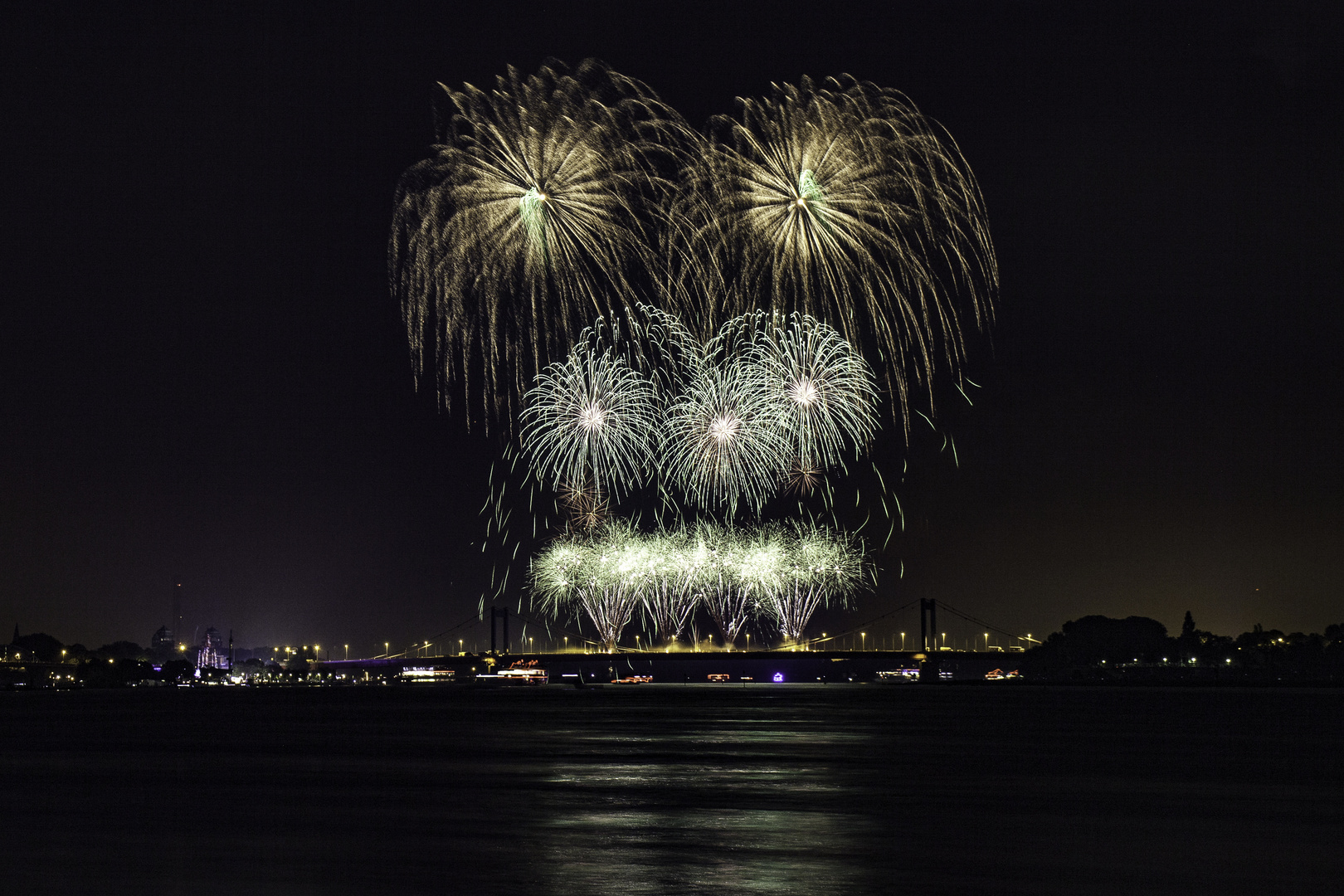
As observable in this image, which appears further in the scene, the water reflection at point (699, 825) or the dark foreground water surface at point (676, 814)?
the dark foreground water surface at point (676, 814)

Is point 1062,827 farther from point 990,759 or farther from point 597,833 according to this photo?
point 990,759

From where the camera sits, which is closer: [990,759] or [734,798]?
[734,798]

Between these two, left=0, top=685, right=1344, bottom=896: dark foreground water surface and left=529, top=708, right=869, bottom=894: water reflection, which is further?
left=0, top=685, right=1344, bottom=896: dark foreground water surface

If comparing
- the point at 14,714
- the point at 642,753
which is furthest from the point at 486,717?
the point at 642,753

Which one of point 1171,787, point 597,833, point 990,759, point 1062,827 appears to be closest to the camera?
point 597,833

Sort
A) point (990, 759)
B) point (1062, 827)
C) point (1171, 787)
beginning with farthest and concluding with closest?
point (990, 759), point (1171, 787), point (1062, 827)

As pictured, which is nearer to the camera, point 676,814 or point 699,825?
point 699,825

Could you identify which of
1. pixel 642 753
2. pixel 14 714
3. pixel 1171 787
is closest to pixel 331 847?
pixel 1171 787
